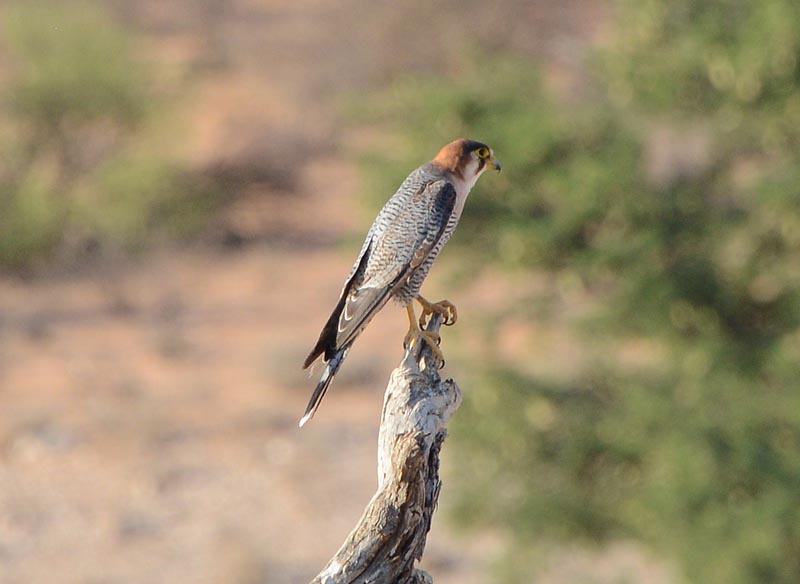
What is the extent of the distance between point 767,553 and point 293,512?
6.44 metres

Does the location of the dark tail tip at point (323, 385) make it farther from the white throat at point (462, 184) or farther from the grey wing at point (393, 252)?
the white throat at point (462, 184)

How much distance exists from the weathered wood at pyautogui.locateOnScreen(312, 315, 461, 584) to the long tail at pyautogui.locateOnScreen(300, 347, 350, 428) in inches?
13.5

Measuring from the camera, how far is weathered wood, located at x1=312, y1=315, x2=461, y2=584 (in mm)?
4055

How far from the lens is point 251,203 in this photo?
1033 inches

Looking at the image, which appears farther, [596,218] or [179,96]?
[179,96]

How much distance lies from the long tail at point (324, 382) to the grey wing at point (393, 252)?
0.07 m

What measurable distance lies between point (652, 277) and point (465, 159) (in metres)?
5.98

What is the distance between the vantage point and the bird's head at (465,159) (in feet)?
18.4

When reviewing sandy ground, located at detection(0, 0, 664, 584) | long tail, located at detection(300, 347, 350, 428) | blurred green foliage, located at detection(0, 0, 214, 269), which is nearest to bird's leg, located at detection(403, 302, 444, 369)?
long tail, located at detection(300, 347, 350, 428)

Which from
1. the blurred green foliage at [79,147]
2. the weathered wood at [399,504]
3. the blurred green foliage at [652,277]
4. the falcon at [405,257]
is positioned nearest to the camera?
the weathered wood at [399,504]

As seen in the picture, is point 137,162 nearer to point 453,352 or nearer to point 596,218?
point 453,352

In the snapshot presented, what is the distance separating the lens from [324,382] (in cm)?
471

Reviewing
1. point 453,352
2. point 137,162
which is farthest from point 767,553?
point 137,162

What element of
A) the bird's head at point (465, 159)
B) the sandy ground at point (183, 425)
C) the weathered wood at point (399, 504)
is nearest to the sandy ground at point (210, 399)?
the sandy ground at point (183, 425)
